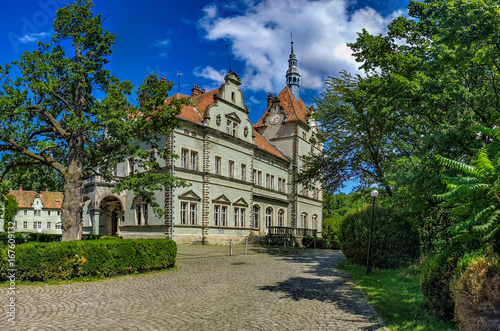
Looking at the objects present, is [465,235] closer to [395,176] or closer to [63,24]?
[395,176]

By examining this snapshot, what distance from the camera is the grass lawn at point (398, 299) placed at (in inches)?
272

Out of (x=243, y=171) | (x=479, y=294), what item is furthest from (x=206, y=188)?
(x=479, y=294)

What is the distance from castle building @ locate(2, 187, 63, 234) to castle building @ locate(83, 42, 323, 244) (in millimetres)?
40439

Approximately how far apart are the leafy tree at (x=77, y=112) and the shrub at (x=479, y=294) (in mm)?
12023

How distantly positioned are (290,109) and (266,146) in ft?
22.7

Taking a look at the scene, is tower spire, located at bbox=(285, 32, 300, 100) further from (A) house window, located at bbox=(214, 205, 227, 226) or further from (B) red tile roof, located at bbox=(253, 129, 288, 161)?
(A) house window, located at bbox=(214, 205, 227, 226)

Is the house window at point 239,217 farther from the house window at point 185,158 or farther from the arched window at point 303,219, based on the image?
the arched window at point 303,219

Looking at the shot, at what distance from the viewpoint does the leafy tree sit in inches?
563

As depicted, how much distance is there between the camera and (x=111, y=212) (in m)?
34.6

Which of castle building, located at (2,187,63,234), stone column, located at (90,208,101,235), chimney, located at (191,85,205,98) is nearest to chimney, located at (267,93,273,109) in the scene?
chimney, located at (191,85,205,98)

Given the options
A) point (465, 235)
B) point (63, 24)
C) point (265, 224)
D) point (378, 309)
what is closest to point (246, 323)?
point (378, 309)

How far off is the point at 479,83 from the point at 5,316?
45.5 ft

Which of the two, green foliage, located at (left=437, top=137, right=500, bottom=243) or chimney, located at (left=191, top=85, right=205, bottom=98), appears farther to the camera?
chimney, located at (left=191, top=85, right=205, bottom=98)

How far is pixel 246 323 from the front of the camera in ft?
24.1
